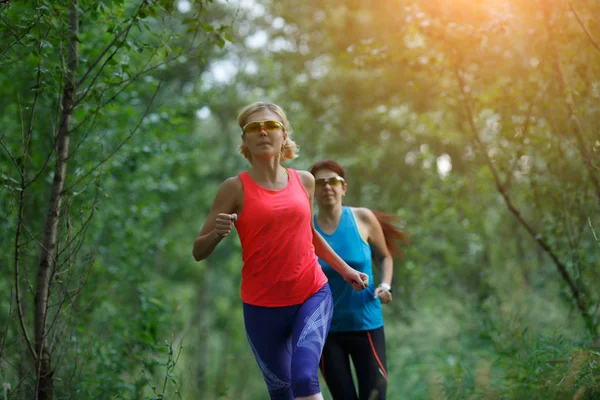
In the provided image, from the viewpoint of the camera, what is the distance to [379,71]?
11.1 meters

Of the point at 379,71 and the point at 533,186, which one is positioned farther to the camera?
the point at 379,71

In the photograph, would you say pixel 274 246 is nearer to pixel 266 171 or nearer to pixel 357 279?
pixel 266 171

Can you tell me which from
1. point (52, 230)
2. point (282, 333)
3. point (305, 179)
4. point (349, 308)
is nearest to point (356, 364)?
point (349, 308)

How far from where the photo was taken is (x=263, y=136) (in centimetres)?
345

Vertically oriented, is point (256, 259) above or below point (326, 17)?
below

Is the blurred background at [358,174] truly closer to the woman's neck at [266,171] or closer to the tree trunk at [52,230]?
the tree trunk at [52,230]

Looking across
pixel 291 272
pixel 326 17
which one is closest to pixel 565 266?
pixel 291 272

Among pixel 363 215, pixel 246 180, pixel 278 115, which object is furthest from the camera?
pixel 363 215

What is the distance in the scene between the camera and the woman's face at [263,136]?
3.45m

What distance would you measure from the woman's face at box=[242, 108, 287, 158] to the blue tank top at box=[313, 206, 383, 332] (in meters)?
1.00

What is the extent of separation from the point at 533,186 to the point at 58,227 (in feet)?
15.0

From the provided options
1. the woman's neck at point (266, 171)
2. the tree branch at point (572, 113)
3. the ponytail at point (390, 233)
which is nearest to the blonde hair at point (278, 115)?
the woman's neck at point (266, 171)

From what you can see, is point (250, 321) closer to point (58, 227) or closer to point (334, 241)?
point (334, 241)

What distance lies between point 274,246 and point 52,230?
1507mm
